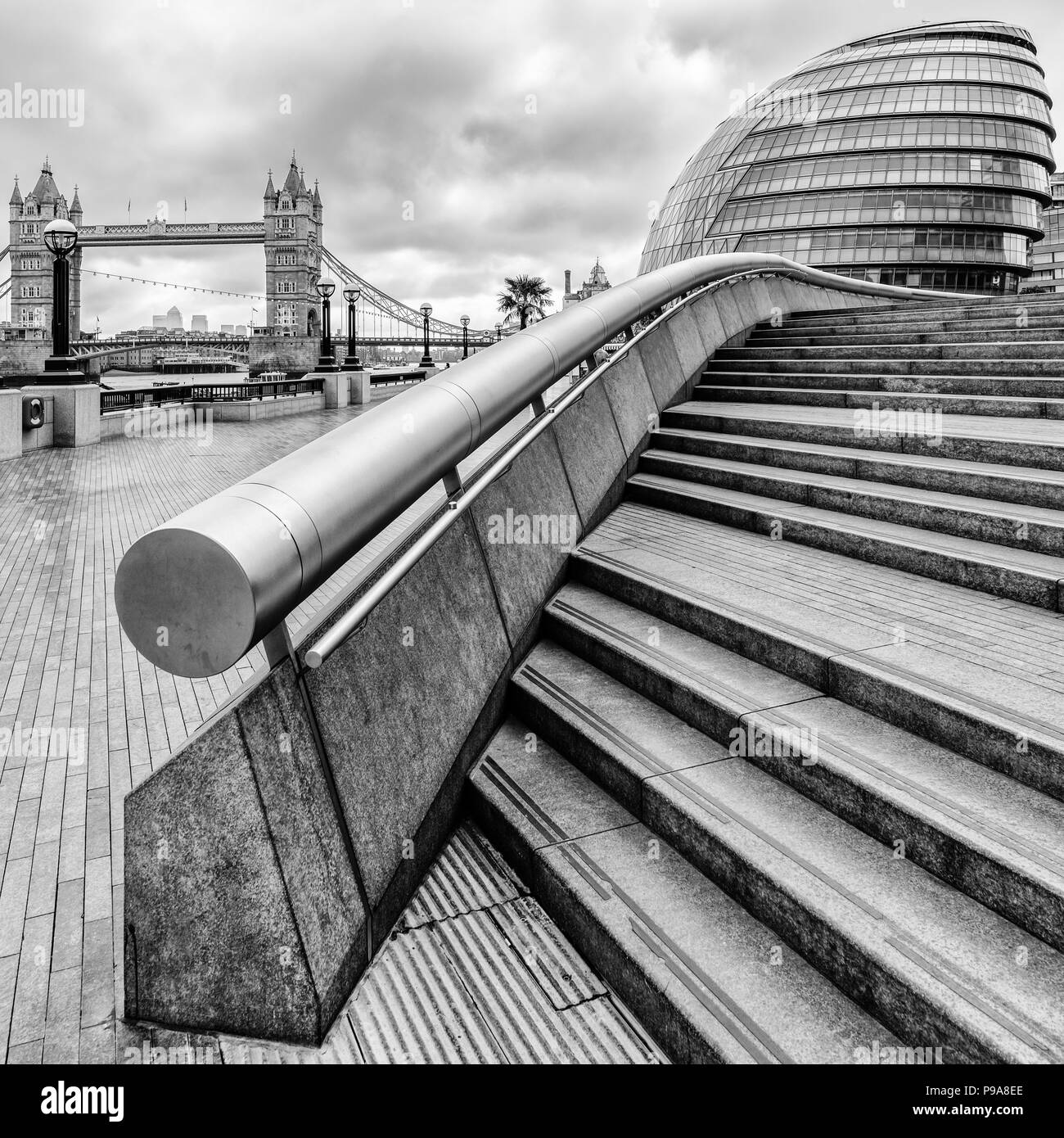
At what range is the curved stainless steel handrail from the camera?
2264 mm

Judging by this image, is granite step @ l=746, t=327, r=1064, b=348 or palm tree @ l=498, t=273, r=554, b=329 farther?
palm tree @ l=498, t=273, r=554, b=329

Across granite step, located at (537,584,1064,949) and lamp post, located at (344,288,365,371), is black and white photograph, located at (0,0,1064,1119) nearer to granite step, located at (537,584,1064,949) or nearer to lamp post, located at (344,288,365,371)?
granite step, located at (537,584,1064,949)

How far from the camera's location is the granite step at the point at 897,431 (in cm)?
527

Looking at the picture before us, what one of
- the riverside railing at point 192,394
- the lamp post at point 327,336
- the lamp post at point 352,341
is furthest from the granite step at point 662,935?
the lamp post at point 327,336

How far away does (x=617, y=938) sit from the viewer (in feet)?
8.82

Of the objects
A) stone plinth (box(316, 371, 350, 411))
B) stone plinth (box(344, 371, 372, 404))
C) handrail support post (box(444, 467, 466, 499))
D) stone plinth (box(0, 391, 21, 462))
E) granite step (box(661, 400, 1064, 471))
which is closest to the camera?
handrail support post (box(444, 467, 466, 499))

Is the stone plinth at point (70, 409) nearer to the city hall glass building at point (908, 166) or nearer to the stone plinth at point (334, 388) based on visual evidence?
the stone plinth at point (334, 388)

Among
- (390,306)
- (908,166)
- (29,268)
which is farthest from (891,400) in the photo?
(29,268)

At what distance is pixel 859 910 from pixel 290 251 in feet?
403

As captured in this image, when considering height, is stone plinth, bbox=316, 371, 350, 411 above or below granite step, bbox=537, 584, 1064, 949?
above

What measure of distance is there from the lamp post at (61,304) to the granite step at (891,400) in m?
12.9

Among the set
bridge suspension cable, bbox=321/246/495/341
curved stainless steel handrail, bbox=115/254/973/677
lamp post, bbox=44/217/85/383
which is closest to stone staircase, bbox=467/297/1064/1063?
curved stainless steel handrail, bbox=115/254/973/677

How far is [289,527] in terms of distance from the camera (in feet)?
8.03

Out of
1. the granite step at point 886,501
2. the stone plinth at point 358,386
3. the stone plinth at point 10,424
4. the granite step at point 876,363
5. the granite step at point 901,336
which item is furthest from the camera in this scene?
the stone plinth at point 358,386
